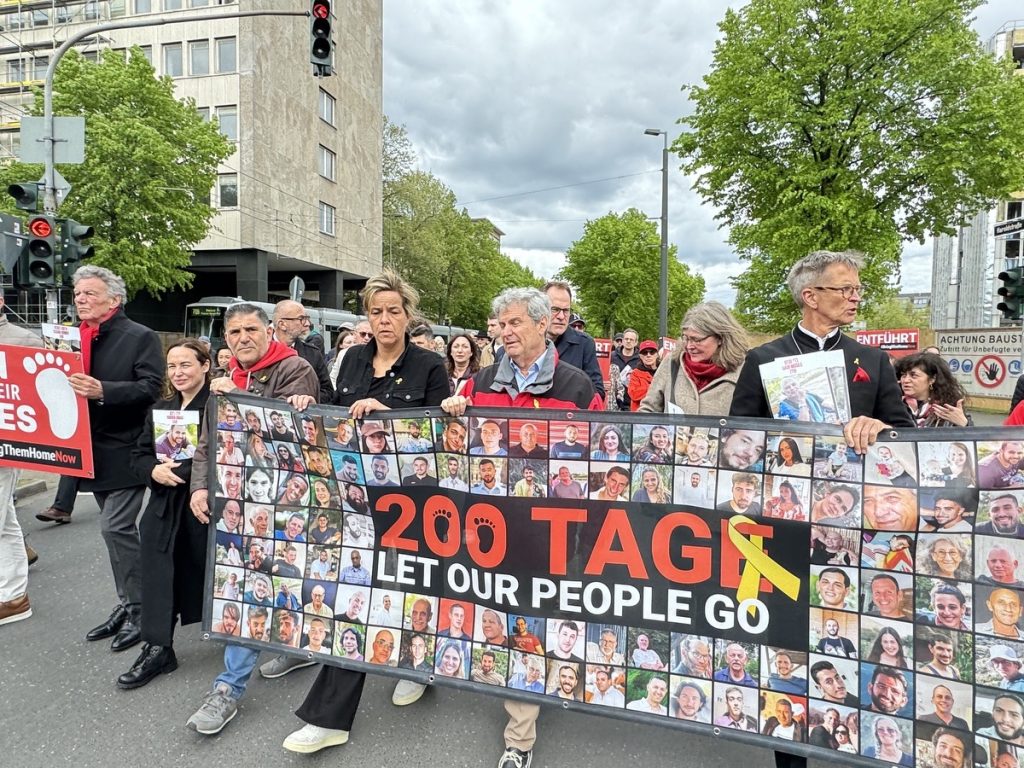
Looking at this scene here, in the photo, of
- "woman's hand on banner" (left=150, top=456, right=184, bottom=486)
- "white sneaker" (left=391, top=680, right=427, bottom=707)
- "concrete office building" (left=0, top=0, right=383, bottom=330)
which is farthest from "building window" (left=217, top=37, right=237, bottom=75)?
"white sneaker" (left=391, top=680, right=427, bottom=707)

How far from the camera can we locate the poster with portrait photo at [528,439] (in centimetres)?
251

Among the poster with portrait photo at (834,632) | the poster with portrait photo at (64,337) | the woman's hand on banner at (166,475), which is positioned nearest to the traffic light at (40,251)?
the poster with portrait photo at (64,337)

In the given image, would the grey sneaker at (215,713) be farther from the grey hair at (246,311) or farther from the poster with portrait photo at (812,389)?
the poster with portrait photo at (812,389)

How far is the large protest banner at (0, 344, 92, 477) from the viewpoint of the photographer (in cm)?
380

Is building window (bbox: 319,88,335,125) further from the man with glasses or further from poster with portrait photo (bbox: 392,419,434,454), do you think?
the man with glasses

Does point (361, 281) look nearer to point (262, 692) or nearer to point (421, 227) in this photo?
point (421, 227)

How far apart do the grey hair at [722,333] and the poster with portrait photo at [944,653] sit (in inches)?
59.5

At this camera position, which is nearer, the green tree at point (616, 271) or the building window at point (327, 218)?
the building window at point (327, 218)

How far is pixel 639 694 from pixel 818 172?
16289 mm

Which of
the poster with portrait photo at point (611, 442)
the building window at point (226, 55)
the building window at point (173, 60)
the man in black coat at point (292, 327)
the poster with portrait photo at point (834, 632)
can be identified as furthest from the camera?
the building window at point (173, 60)

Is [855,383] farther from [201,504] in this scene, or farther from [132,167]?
[132,167]

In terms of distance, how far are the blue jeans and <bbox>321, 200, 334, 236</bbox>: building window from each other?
33592 mm

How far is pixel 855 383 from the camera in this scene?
8.13 feet

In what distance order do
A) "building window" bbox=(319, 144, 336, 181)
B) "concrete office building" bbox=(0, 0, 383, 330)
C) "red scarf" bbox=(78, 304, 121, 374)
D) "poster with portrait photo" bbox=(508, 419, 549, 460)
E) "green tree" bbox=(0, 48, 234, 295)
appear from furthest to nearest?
"building window" bbox=(319, 144, 336, 181)
"concrete office building" bbox=(0, 0, 383, 330)
"green tree" bbox=(0, 48, 234, 295)
"red scarf" bbox=(78, 304, 121, 374)
"poster with portrait photo" bbox=(508, 419, 549, 460)
